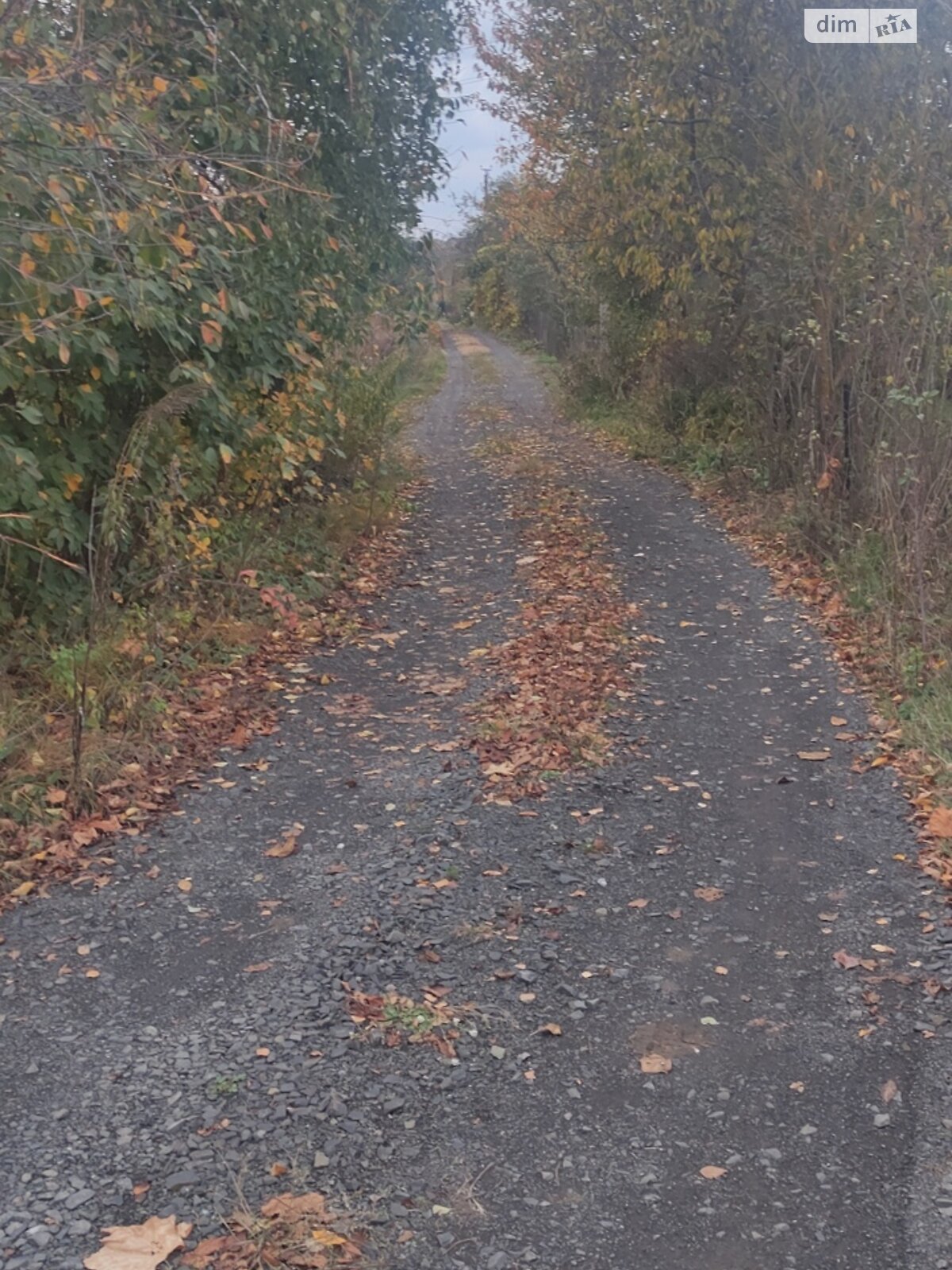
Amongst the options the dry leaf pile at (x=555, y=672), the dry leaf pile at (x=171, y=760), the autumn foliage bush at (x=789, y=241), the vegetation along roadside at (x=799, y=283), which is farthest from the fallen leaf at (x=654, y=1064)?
the autumn foliage bush at (x=789, y=241)

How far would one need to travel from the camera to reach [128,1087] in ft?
11.4

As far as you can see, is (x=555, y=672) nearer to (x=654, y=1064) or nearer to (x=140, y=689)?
(x=140, y=689)

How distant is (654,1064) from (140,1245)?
161 cm

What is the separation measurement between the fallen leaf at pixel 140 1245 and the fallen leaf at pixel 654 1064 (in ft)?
4.73

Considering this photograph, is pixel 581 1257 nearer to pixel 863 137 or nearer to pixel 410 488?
pixel 863 137

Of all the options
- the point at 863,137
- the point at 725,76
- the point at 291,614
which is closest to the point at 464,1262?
the point at 291,614

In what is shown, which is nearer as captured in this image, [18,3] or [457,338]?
[18,3]

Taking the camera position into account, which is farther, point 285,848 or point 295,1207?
point 285,848

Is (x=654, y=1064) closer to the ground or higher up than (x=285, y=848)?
closer to the ground

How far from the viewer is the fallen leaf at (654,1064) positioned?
356cm

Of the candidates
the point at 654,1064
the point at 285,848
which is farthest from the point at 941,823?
the point at 285,848

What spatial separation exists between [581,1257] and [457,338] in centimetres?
5466

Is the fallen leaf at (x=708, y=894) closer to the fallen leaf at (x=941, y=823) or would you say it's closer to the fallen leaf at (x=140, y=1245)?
the fallen leaf at (x=941, y=823)

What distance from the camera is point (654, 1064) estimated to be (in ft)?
11.8
